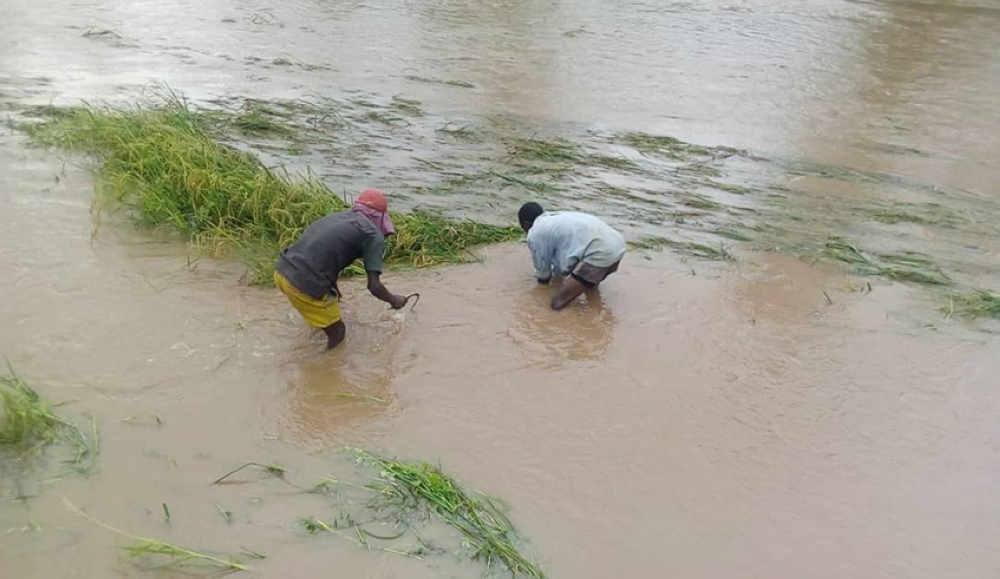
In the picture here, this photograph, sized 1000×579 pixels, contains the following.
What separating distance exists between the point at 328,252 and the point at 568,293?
6.12 feet

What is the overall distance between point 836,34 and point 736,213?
36.1ft

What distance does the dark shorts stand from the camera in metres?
5.42

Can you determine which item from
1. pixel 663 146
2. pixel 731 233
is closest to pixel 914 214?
pixel 731 233

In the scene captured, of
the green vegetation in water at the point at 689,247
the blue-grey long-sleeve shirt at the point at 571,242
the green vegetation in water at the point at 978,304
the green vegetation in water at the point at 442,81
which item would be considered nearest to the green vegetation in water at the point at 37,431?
the blue-grey long-sleeve shirt at the point at 571,242

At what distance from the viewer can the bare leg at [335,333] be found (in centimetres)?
477

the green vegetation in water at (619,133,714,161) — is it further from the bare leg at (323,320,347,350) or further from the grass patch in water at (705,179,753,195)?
the bare leg at (323,320,347,350)

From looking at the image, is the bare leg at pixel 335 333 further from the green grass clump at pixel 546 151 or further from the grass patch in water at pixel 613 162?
the grass patch in water at pixel 613 162

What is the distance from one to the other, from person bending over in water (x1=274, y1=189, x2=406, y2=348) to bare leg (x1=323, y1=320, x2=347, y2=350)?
0.14m

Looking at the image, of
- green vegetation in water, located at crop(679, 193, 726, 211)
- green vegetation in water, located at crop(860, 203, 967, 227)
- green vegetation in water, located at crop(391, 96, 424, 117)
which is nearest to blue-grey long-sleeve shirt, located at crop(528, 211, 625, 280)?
green vegetation in water, located at crop(679, 193, 726, 211)

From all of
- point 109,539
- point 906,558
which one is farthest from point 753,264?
point 109,539

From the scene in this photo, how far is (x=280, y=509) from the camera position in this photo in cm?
363

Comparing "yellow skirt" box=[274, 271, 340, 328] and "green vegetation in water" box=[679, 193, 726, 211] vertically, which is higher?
"yellow skirt" box=[274, 271, 340, 328]

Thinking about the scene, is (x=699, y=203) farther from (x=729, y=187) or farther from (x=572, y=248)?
(x=572, y=248)

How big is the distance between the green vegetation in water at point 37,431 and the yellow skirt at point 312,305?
4.01 ft
